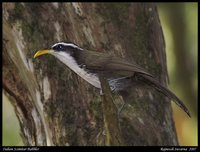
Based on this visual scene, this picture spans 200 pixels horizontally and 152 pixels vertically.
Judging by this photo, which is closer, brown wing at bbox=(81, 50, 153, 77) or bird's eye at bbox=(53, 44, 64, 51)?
brown wing at bbox=(81, 50, 153, 77)

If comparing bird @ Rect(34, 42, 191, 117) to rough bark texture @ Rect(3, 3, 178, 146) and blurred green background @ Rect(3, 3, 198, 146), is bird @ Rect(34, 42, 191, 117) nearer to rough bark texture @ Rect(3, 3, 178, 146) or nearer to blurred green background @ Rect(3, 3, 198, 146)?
rough bark texture @ Rect(3, 3, 178, 146)

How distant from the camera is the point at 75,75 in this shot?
8344 millimetres

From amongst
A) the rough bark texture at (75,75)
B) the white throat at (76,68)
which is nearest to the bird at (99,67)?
the white throat at (76,68)

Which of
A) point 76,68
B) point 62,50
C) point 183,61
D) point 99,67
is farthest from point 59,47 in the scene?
point 183,61

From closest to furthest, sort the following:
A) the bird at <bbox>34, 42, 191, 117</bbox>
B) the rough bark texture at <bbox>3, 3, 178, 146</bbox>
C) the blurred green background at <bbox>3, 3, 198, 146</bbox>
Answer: the bird at <bbox>34, 42, 191, 117</bbox>, the rough bark texture at <bbox>3, 3, 178, 146</bbox>, the blurred green background at <bbox>3, 3, 198, 146</bbox>

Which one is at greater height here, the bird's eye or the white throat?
the bird's eye

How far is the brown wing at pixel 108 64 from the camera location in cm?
766

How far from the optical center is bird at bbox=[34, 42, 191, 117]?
7646mm

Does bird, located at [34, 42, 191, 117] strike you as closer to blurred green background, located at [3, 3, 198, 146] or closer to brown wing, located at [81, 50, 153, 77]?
brown wing, located at [81, 50, 153, 77]

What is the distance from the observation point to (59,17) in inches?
333

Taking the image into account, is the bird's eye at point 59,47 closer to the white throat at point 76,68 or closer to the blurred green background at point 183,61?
the white throat at point 76,68

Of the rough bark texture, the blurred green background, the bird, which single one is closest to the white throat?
the bird

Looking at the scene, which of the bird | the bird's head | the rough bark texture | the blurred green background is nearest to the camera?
the bird

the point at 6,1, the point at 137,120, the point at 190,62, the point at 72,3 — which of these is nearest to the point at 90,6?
the point at 72,3
